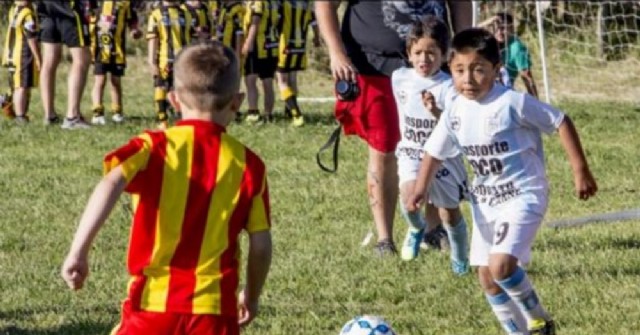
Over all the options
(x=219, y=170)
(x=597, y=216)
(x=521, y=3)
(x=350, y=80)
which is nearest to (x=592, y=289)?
(x=350, y=80)

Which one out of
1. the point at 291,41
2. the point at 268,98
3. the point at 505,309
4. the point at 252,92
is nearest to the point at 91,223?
the point at 505,309

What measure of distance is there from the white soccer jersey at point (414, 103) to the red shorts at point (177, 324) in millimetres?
3652

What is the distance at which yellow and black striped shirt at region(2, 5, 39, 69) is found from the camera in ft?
46.8

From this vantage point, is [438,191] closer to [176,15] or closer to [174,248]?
[174,248]

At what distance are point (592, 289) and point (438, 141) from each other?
51.8 inches

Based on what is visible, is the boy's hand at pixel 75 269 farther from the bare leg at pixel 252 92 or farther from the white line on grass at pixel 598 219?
the bare leg at pixel 252 92

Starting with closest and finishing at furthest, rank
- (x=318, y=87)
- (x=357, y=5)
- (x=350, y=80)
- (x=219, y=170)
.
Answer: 1. (x=219, y=170)
2. (x=350, y=80)
3. (x=357, y=5)
4. (x=318, y=87)

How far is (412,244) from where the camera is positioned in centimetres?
808

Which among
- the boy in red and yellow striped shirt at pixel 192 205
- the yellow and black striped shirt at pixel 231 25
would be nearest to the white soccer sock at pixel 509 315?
the boy in red and yellow striped shirt at pixel 192 205

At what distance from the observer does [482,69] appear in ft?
20.5

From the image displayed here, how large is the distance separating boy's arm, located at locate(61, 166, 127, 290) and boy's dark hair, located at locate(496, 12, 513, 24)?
14109 millimetres

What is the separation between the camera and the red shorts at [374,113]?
8.16 meters

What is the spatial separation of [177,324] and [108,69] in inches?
439

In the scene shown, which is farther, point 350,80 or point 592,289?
point 350,80
